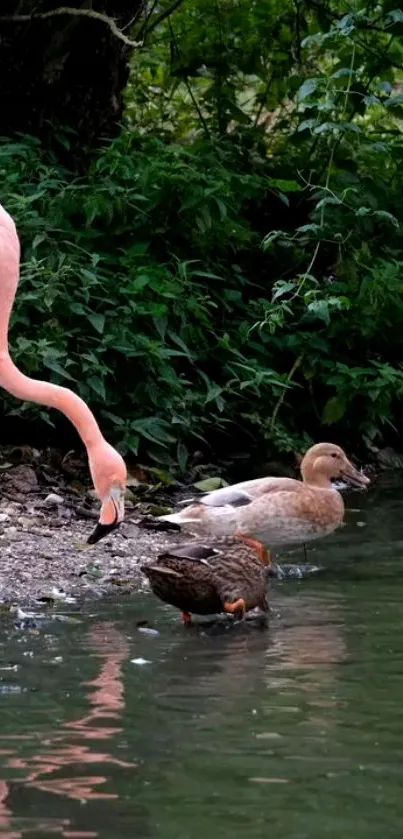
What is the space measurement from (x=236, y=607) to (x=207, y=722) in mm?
1889

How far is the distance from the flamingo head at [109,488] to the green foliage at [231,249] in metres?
2.66

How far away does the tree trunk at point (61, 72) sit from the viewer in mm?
12320

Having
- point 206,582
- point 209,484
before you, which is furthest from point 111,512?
point 209,484

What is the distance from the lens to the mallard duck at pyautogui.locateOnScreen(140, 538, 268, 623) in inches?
288

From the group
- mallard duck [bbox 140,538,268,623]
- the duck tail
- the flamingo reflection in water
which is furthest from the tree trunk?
the flamingo reflection in water

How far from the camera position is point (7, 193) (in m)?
10.7

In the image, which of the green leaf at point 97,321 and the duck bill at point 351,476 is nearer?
the duck bill at point 351,476

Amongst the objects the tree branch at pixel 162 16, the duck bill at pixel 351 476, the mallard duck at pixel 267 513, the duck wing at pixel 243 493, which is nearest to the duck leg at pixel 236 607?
the mallard duck at pixel 267 513

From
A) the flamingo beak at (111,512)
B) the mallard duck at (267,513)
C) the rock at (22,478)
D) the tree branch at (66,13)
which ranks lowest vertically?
the rock at (22,478)

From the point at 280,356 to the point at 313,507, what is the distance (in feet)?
10.8

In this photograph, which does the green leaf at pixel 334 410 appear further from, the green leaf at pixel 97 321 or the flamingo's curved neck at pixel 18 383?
the flamingo's curved neck at pixel 18 383

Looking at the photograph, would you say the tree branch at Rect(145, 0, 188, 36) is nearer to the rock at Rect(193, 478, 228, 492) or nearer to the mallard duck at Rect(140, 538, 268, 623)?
the rock at Rect(193, 478, 228, 492)

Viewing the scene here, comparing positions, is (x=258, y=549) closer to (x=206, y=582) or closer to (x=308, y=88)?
(x=206, y=582)

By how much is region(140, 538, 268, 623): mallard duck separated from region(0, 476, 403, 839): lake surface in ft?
0.39
